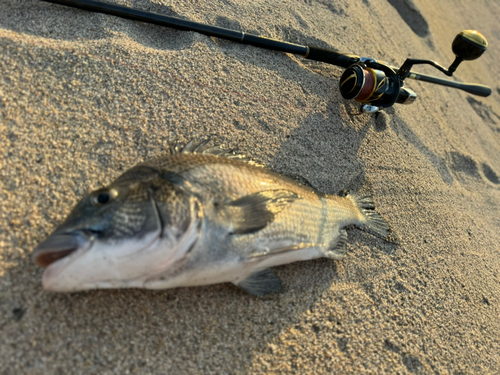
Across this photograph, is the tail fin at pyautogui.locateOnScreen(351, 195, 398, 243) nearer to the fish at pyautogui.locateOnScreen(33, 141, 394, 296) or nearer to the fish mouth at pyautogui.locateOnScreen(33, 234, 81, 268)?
the fish at pyautogui.locateOnScreen(33, 141, 394, 296)

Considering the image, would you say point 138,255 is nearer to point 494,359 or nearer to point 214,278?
point 214,278

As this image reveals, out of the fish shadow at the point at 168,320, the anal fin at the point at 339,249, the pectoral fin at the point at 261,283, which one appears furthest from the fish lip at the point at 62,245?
the anal fin at the point at 339,249

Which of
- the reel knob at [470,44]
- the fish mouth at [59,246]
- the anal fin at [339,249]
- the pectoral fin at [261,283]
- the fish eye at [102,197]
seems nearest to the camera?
the fish mouth at [59,246]

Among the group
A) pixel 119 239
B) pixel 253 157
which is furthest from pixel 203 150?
pixel 119 239

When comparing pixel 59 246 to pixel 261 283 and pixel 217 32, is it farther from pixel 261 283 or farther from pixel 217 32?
pixel 217 32

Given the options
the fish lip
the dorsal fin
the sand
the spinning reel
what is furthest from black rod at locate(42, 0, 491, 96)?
the fish lip

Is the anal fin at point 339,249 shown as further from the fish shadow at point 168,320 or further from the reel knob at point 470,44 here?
the reel knob at point 470,44

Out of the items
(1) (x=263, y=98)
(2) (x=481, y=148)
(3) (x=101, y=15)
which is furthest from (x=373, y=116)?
(3) (x=101, y=15)
